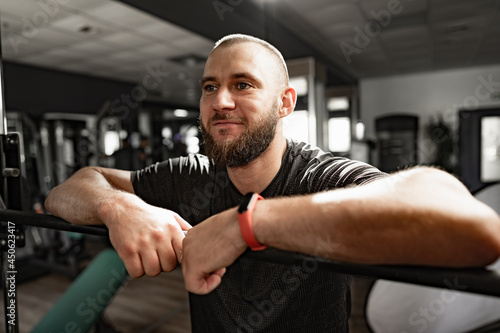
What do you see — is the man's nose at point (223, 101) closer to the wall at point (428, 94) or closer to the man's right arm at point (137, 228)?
the man's right arm at point (137, 228)

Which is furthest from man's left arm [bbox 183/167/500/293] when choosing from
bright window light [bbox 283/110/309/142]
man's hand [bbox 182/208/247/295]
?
bright window light [bbox 283/110/309/142]

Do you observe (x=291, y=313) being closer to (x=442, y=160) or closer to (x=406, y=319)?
(x=406, y=319)

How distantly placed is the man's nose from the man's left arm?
1.88 ft

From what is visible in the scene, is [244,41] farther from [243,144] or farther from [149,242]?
[149,242]

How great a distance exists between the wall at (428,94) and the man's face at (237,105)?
8840 millimetres

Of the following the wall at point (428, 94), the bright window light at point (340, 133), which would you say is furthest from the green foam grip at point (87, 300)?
the wall at point (428, 94)

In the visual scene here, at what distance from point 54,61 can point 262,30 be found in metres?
4.66

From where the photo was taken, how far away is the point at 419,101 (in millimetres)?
9367

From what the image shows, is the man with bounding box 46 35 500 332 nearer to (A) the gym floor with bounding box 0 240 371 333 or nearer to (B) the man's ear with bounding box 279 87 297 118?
(B) the man's ear with bounding box 279 87 297 118

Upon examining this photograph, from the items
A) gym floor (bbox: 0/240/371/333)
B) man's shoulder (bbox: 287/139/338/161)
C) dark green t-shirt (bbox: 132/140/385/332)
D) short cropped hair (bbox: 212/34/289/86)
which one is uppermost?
short cropped hair (bbox: 212/34/289/86)

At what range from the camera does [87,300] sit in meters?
2.41

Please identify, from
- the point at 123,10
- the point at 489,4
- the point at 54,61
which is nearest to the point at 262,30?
the point at 123,10

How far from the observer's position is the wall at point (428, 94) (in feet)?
28.7

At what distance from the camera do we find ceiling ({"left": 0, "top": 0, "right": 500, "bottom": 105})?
3936mm
